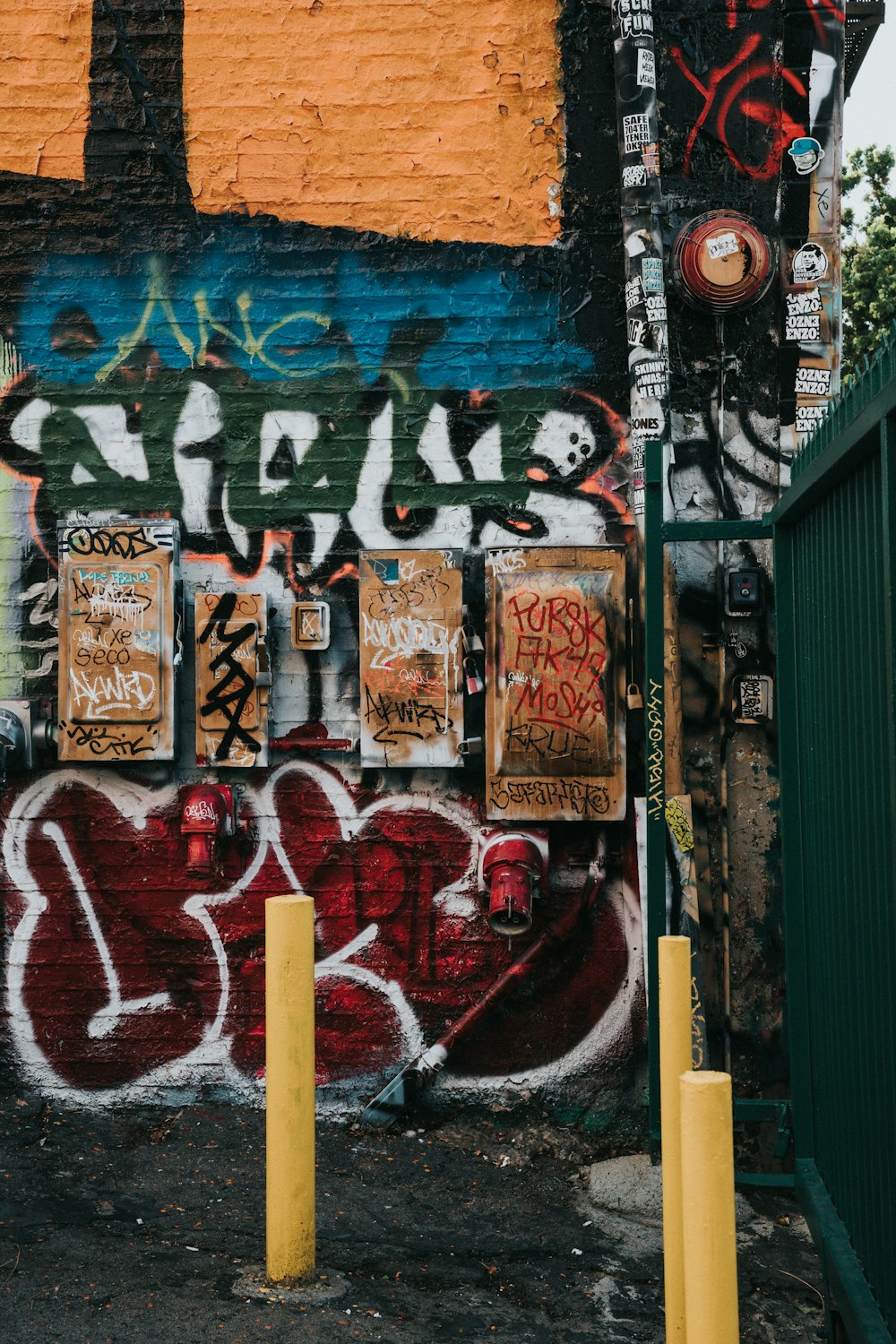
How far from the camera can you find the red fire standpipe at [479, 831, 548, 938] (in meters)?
4.34

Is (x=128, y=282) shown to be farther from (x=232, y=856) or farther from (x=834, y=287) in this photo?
(x=834, y=287)

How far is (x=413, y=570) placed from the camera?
15.0ft

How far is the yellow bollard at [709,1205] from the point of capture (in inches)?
76.0

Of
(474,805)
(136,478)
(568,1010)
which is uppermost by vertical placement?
(136,478)

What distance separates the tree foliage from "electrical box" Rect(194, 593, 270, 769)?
14.0 metres

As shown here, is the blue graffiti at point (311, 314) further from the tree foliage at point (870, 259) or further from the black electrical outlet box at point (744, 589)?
the tree foliage at point (870, 259)

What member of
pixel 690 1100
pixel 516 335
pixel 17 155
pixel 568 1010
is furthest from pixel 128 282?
pixel 690 1100

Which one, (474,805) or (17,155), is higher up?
(17,155)

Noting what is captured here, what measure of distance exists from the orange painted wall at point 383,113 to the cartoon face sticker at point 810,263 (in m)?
0.94

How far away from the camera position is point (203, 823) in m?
4.48

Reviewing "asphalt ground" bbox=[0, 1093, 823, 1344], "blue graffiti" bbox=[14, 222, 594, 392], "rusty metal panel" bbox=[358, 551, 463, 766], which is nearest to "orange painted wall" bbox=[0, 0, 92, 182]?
"blue graffiti" bbox=[14, 222, 594, 392]

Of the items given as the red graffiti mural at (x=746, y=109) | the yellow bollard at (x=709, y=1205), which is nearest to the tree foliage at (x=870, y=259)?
the red graffiti mural at (x=746, y=109)

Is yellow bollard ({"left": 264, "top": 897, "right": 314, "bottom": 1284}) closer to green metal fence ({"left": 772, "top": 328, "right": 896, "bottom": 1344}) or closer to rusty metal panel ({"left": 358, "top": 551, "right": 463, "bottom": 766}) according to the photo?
green metal fence ({"left": 772, "top": 328, "right": 896, "bottom": 1344})

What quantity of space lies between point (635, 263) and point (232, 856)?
2.74 meters
